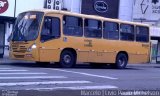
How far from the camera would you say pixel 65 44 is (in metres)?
26.1

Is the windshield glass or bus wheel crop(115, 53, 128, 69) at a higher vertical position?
the windshield glass

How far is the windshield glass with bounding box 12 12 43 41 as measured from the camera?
25.2m

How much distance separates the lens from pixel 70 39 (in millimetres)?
26359

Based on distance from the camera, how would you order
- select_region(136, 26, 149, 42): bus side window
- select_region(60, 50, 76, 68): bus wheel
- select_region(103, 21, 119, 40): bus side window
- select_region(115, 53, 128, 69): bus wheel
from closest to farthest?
select_region(60, 50, 76, 68): bus wheel
select_region(103, 21, 119, 40): bus side window
select_region(115, 53, 128, 69): bus wheel
select_region(136, 26, 149, 42): bus side window

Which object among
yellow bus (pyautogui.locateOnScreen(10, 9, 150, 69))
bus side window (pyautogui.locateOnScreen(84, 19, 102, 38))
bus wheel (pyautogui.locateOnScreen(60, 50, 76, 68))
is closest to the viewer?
yellow bus (pyautogui.locateOnScreen(10, 9, 150, 69))

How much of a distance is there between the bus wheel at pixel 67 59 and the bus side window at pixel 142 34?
6.10 metres

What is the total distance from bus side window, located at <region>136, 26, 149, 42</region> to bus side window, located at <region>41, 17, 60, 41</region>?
23.8 feet

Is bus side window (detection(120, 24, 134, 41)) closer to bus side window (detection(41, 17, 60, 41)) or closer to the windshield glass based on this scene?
bus side window (detection(41, 17, 60, 41))

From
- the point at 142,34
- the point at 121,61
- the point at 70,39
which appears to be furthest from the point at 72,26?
the point at 142,34

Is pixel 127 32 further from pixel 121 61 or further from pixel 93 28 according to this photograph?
pixel 93 28

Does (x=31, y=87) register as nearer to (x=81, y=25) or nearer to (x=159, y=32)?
(x=81, y=25)

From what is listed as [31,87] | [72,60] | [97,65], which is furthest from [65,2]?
[31,87]

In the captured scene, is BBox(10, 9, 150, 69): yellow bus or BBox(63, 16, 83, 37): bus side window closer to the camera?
BBox(10, 9, 150, 69): yellow bus

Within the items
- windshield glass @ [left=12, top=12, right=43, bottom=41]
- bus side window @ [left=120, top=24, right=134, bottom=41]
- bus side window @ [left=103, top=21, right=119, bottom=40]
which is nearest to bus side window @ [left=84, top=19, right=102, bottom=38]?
bus side window @ [left=103, top=21, right=119, bottom=40]
